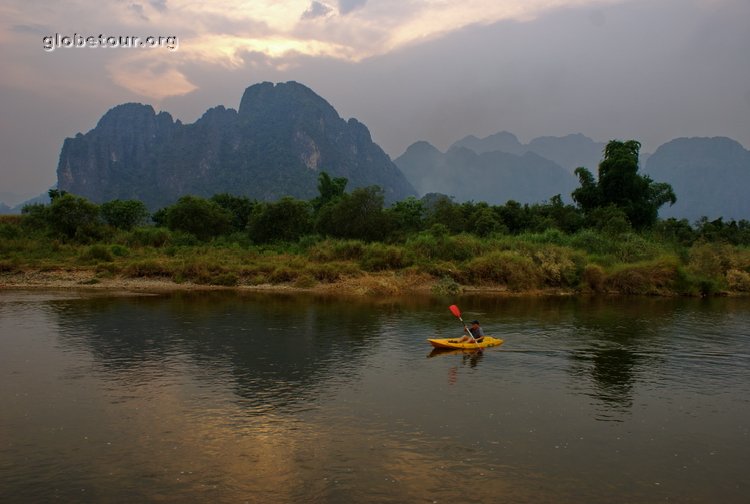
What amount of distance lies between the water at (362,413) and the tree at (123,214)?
42802 mm

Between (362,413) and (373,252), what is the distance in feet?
100

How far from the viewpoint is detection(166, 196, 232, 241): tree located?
2269 inches

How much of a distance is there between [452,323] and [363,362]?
28.6ft

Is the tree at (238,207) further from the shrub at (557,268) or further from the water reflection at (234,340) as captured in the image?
the shrub at (557,268)

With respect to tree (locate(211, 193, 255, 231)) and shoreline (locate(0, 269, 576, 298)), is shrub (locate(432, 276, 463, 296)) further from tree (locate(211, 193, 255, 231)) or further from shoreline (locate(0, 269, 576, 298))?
tree (locate(211, 193, 255, 231))

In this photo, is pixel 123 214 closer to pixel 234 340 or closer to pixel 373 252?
pixel 373 252

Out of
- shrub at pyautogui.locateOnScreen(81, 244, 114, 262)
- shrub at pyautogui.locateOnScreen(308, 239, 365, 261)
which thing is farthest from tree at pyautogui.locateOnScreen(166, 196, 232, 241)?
shrub at pyautogui.locateOnScreen(308, 239, 365, 261)

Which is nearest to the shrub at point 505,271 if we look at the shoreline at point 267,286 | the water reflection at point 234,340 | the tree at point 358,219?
the shoreline at point 267,286

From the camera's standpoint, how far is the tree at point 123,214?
2571 inches

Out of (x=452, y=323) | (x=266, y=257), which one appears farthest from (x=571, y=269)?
(x=266, y=257)

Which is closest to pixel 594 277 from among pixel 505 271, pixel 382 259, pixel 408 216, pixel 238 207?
pixel 505 271

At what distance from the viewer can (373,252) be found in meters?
43.9

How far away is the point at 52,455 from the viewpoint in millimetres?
10867

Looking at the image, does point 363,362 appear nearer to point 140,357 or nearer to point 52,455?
point 140,357
